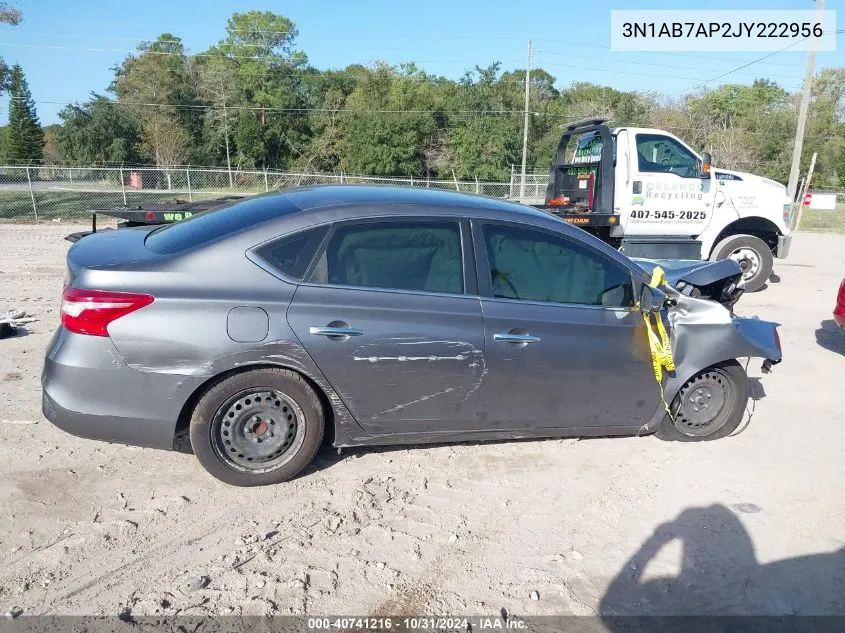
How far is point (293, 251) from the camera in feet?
12.2

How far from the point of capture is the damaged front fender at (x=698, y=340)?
4.38 meters

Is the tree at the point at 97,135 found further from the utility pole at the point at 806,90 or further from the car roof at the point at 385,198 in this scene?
the car roof at the point at 385,198

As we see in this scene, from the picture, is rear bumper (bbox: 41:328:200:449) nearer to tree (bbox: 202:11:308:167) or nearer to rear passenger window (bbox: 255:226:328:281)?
rear passenger window (bbox: 255:226:328:281)

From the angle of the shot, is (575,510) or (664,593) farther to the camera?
(575,510)

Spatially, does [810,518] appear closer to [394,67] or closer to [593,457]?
[593,457]

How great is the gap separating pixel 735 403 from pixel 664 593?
6.73 ft

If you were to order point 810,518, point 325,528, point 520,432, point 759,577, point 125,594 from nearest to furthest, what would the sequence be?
point 125,594 < point 759,577 < point 325,528 < point 810,518 < point 520,432

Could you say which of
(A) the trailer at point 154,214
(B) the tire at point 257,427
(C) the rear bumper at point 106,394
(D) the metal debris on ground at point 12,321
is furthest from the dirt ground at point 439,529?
(A) the trailer at point 154,214

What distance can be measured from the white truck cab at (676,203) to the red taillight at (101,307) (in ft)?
23.5

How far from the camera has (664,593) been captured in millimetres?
3078

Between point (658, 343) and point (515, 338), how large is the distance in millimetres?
1018

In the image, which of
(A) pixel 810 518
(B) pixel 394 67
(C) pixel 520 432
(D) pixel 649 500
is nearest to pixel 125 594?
(C) pixel 520 432

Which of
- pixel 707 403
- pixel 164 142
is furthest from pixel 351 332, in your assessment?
pixel 164 142

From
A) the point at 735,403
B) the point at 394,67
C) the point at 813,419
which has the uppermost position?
the point at 394,67
